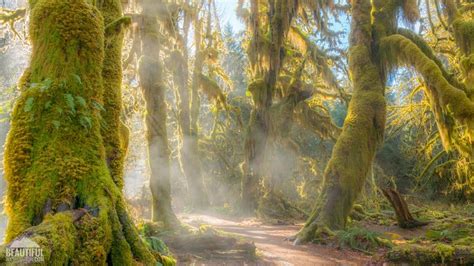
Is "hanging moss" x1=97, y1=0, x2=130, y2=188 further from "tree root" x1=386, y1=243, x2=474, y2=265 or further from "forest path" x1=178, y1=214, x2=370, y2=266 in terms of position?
"tree root" x1=386, y1=243, x2=474, y2=265

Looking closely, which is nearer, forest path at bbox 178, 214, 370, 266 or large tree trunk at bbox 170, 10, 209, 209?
forest path at bbox 178, 214, 370, 266

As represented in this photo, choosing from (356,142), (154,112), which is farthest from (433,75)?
(154,112)

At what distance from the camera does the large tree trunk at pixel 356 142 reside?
10453mm

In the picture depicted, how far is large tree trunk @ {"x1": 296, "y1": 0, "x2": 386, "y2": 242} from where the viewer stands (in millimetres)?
10453

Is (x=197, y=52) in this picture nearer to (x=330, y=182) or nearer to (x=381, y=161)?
(x=330, y=182)

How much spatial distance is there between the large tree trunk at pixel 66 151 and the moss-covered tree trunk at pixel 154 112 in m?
6.66

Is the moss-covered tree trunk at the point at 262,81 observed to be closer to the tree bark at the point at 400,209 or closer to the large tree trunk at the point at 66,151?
the tree bark at the point at 400,209

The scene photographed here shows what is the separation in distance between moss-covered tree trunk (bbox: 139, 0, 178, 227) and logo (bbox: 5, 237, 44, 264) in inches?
312

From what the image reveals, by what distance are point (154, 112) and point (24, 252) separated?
842 cm

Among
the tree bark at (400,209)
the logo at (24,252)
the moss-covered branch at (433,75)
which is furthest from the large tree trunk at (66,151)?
the tree bark at (400,209)

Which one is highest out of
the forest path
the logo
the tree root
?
the logo

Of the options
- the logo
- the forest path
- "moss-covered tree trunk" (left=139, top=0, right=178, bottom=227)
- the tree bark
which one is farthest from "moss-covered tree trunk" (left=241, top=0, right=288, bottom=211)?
the logo

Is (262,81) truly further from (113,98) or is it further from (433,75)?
(113,98)

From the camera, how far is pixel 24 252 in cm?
236
